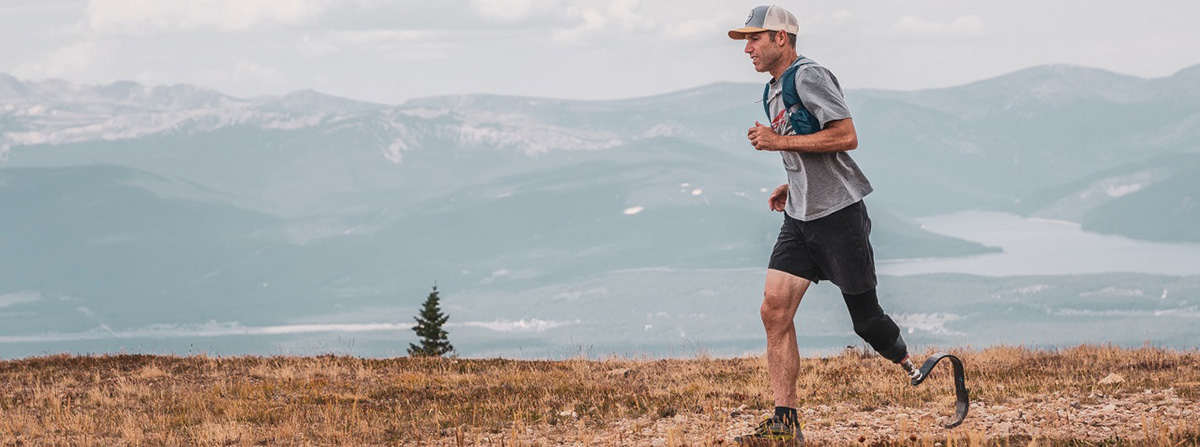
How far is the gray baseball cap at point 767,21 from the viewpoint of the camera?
7.42 metres

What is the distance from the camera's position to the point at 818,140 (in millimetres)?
7141

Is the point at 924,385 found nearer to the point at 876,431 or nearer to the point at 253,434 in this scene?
the point at 876,431

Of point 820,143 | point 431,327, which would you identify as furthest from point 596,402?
point 431,327

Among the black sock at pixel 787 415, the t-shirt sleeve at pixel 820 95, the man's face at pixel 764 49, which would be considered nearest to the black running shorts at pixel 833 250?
the t-shirt sleeve at pixel 820 95

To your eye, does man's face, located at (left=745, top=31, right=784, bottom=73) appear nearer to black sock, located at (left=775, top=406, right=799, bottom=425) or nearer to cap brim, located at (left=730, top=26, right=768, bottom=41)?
cap brim, located at (left=730, top=26, right=768, bottom=41)

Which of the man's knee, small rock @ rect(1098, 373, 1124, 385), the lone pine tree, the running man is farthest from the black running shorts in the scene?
the lone pine tree

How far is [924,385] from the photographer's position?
11477 mm

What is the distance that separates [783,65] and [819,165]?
68 cm

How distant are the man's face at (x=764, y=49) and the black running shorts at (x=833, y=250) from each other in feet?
3.36

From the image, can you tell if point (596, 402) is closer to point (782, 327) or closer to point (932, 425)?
point (932, 425)

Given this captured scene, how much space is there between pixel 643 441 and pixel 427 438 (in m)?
1.80

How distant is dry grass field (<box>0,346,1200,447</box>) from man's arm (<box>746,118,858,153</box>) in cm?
183

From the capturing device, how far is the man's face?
24.4ft

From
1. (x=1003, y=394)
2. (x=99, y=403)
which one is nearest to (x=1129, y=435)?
(x=1003, y=394)
